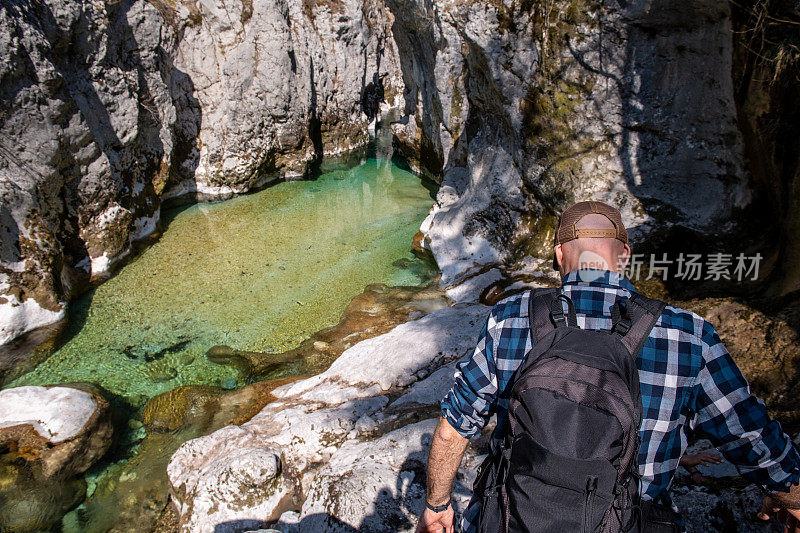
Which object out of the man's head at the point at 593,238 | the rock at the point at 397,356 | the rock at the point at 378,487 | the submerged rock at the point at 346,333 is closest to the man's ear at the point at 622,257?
the man's head at the point at 593,238

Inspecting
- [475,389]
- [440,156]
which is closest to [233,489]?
[475,389]

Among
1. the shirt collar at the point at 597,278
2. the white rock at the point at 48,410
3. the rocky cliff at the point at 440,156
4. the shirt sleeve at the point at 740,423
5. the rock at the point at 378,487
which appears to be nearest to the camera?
the shirt sleeve at the point at 740,423

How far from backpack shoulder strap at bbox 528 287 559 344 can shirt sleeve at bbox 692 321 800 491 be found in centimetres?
44

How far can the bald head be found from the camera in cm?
155

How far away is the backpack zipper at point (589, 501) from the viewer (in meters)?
1.22

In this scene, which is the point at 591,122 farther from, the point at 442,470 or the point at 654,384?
the point at 442,470

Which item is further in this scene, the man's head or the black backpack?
the man's head

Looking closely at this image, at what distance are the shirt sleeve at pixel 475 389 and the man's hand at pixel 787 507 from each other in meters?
0.89

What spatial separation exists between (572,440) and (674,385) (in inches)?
16.3

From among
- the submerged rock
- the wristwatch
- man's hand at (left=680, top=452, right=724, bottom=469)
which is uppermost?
the wristwatch

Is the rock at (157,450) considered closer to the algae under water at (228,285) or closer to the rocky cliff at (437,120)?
the algae under water at (228,285)

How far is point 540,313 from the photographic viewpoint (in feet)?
4.78

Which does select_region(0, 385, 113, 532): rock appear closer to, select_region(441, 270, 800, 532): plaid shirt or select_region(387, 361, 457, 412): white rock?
select_region(387, 361, 457, 412): white rock

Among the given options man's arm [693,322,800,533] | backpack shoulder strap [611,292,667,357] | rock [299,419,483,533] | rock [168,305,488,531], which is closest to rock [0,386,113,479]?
rock [168,305,488,531]
